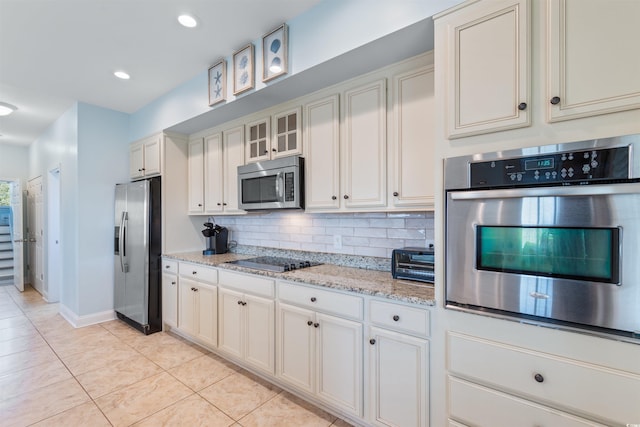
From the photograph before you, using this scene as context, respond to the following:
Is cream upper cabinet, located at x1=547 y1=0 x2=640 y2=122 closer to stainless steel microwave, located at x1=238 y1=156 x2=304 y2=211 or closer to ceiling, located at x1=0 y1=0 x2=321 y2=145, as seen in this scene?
ceiling, located at x1=0 y1=0 x2=321 y2=145

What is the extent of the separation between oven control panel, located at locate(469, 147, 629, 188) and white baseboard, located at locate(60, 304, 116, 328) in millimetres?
4474

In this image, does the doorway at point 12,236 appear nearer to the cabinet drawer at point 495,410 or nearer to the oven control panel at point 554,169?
the cabinet drawer at point 495,410

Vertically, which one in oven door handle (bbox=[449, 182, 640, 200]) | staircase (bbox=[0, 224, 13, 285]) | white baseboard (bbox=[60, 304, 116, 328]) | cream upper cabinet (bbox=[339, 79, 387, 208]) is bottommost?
white baseboard (bbox=[60, 304, 116, 328])

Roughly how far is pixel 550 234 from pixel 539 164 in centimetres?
29

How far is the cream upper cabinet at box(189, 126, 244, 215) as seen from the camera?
3074mm

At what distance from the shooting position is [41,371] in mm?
2605

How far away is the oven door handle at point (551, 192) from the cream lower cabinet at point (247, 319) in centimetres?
152

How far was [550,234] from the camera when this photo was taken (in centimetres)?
120

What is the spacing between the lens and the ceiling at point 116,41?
6.61ft

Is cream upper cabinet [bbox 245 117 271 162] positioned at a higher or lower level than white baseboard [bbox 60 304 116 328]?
higher

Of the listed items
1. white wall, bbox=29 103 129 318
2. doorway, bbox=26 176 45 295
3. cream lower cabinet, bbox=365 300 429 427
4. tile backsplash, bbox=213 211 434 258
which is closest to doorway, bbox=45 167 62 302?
doorway, bbox=26 176 45 295

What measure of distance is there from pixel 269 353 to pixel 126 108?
3.59 m

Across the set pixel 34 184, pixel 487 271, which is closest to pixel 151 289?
pixel 487 271

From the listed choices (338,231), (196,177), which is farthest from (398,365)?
(196,177)
